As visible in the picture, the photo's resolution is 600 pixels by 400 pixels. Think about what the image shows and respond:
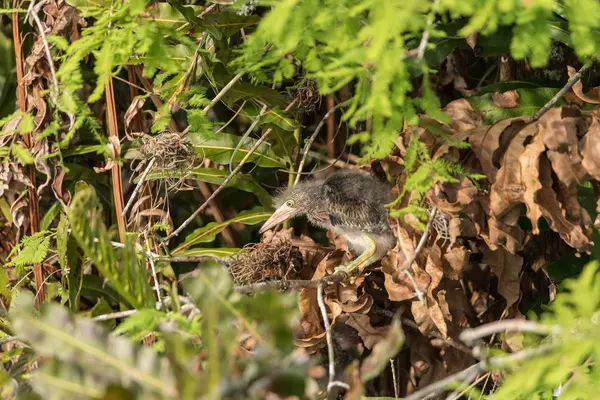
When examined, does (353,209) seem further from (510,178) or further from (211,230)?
(510,178)

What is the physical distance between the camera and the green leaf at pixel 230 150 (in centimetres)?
204

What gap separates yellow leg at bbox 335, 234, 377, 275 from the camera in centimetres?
185

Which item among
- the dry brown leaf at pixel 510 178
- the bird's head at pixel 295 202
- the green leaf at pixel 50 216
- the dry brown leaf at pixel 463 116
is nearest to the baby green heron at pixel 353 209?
the bird's head at pixel 295 202

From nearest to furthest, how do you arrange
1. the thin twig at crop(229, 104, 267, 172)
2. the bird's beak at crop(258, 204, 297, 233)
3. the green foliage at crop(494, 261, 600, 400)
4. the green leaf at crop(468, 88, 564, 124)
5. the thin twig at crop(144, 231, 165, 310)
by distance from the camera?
1. the green foliage at crop(494, 261, 600, 400)
2. the thin twig at crop(144, 231, 165, 310)
3. the green leaf at crop(468, 88, 564, 124)
4. the thin twig at crop(229, 104, 267, 172)
5. the bird's beak at crop(258, 204, 297, 233)

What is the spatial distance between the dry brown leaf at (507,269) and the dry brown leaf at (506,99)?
326 millimetres

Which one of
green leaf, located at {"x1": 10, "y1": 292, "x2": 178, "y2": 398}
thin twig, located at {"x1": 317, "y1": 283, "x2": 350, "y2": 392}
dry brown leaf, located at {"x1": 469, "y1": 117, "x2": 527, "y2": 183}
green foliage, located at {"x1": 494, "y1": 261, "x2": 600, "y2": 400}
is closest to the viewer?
green leaf, located at {"x1": 10, "y1": 292, "x2": 178, "y2": 398}

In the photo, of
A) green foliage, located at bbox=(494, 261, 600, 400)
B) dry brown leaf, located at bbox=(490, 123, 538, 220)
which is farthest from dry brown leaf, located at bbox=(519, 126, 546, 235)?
green foliage, located at bbox=(494, 261, 600, 400)

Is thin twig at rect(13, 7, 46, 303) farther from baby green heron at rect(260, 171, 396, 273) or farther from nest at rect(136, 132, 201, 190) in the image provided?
baby green heron at rect(260, 171, 396, 273)

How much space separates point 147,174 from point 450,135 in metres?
0.79

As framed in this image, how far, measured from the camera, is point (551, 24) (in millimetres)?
1612

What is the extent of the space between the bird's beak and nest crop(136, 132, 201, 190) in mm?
280

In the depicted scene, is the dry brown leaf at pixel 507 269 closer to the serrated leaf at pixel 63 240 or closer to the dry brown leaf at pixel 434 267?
the dry brown leaf at pixel 434 267

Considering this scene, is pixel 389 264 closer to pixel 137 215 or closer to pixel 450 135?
pixel 450 135

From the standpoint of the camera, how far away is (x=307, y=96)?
77.4 inches
